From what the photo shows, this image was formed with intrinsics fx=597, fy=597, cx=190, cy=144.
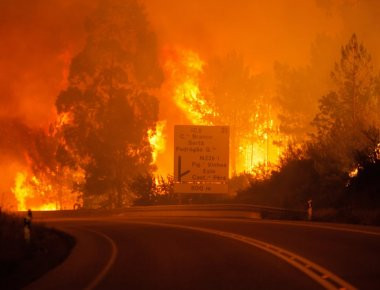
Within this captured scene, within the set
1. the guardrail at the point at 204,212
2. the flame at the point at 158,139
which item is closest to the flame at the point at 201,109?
the flame at the point at 158,139

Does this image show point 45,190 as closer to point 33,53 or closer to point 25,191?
point 25,191

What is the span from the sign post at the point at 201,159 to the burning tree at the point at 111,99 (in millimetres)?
14010

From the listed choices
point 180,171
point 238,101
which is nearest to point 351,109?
point 180,171

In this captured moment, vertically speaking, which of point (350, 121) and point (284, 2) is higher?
point (284, 2)

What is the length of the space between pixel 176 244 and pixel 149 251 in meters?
1.68

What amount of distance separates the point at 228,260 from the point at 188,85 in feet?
173

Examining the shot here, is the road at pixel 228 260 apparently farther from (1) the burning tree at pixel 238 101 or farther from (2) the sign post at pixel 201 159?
(1) the burning tree at pixel 238 101

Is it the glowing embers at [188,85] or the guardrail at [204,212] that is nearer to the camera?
the guardrail at [204,212]

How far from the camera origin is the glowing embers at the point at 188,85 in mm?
63156

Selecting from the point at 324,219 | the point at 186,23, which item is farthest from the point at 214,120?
the point at 324,219

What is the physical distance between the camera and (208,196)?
4166 centimetres

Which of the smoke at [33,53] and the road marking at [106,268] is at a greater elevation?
the smoke at [33,53]

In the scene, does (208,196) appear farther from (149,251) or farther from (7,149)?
(7,149)

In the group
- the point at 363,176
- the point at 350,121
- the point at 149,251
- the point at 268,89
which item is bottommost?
the point at 149,251
